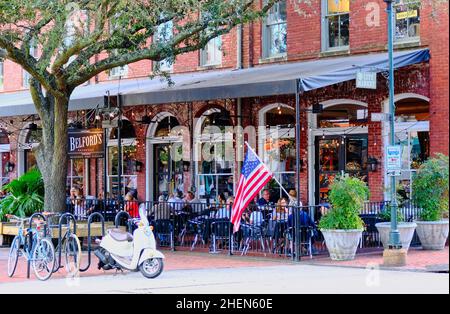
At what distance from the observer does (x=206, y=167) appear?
2530cm

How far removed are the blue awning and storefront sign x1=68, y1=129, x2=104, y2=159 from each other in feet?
3.65

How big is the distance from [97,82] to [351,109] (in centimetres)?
1057

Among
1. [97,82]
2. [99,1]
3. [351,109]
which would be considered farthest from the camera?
[97,82]

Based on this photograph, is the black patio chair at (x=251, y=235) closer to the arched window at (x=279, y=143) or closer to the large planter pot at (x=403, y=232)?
the large planter pot at (x=403, y=232)

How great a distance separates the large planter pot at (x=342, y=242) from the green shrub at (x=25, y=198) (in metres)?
8.30

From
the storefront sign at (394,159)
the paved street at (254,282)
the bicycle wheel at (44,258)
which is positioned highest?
the storefront sign at (394,159)

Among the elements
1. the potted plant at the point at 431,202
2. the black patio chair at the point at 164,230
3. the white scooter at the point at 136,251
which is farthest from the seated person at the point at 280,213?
the white scooter at the point at 136,251

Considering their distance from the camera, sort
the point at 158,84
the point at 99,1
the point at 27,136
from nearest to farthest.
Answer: the point at 99,1, the point at 158,84, the point at 27,136

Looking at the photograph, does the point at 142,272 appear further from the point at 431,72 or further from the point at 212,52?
the point at 212,52

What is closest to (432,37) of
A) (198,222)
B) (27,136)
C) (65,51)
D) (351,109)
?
(351,109)

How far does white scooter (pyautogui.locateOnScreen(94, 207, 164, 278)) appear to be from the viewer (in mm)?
14211

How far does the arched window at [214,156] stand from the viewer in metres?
24.5

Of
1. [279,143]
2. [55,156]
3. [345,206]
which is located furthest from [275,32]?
[345,206]

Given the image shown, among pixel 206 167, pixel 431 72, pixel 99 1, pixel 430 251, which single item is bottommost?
pixel 430 251
